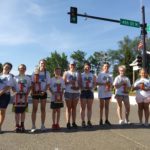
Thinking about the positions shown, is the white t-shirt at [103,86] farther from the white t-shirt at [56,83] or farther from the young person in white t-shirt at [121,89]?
the white t-shirt at [56,83]

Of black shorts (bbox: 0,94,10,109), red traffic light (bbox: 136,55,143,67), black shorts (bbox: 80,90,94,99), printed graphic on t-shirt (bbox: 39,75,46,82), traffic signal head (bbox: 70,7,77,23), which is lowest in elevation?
black shorts (bbox: 0,94,10,109)

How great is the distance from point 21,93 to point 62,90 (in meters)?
1.19

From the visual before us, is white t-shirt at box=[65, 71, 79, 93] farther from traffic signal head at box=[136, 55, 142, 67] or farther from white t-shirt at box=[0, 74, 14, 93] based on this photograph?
traffic signal head at box=[136, 55, 142, 67]

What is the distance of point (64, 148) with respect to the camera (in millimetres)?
8523

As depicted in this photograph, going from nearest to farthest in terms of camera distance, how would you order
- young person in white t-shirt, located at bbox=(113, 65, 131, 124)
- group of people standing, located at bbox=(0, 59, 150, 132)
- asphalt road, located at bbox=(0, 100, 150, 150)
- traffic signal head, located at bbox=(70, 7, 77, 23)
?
asphalt road, located at bbox=(0, 100, 150, 150), group of people standing, located at bbox=(0, 59, 150, 132), young person in white t-shirt, located at bbox=(113, 65, 131, 124), traffic signal head, located at bbox=(70, 7, 77, 23)

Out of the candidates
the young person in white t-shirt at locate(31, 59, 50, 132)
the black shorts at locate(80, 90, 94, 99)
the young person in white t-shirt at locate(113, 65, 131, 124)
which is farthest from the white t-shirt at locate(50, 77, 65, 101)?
the young person in white t-shirt at locate(113, 65, 131, 124)

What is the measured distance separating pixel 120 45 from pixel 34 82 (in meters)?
113

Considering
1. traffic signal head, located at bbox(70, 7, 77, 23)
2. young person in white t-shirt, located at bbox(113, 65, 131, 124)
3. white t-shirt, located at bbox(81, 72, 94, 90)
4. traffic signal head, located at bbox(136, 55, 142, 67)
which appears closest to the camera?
white t-shirt, located at bbox(81, 72, 94, 90)

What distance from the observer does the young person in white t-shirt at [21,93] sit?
10797 millimetres

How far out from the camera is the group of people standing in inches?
426

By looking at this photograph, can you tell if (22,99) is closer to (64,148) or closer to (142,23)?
(64,148)

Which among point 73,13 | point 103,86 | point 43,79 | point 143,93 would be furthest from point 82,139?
point 73,13

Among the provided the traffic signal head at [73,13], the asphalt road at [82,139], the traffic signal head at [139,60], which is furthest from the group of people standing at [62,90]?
the traffic signal head at [139,60]

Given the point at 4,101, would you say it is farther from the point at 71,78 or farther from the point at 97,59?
the point at 97,59
